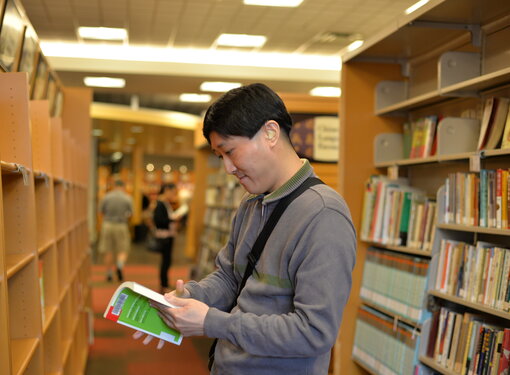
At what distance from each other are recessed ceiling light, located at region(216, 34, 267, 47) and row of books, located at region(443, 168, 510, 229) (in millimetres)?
4782

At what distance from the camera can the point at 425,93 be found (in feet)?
13.7

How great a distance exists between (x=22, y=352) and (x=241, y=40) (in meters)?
6.01

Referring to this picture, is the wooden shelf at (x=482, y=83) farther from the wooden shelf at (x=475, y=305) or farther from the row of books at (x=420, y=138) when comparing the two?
the wooden shelf at (x=475, y=305)

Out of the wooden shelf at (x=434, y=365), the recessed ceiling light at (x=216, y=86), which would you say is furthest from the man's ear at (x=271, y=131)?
the recessed ceiling light at (x=216, y=86)

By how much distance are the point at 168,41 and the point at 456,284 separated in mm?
5625

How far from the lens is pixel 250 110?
175cm

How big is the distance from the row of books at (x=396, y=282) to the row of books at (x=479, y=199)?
0.42m

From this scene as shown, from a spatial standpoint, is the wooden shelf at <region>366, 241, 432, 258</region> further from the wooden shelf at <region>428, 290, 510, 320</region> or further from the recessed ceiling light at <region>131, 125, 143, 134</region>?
the recessed ceiling light at <region>131, 125, 143, 134</region>

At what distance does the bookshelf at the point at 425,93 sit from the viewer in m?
3.24

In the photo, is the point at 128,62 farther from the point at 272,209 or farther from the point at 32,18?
the point at 272,209

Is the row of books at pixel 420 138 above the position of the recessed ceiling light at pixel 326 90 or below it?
below

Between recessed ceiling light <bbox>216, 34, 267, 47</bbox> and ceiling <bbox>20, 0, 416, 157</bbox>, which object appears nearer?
ceiling <bbox>20, 0, 416, 157</bbox>

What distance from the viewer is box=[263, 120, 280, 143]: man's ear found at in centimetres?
179

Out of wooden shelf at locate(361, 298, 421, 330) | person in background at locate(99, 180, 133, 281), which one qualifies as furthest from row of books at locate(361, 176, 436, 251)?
person in background at locate(99, 180, 133, 281)
